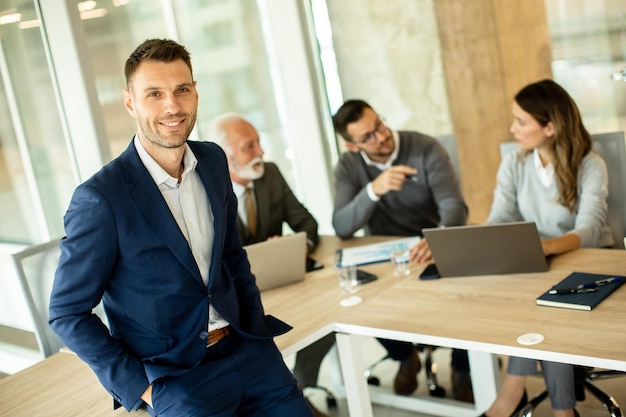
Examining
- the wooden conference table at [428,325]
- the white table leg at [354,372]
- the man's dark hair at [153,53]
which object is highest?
the man's dark hair at [153,53]

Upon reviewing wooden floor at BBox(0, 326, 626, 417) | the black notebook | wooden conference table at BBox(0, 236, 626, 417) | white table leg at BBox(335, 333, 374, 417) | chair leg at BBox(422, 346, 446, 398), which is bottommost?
wooden floor at BBox(0, 326, 626, 417)

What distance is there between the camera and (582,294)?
2.27 m

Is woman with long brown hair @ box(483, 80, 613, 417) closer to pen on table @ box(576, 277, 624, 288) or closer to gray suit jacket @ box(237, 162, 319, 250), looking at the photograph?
pen on table @ box(576, 277, 624, 288)

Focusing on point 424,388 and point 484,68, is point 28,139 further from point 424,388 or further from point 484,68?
point 484,68

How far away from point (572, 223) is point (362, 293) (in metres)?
0.99

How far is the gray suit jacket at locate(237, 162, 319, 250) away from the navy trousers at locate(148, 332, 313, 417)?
1.28m

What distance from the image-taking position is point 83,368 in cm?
252

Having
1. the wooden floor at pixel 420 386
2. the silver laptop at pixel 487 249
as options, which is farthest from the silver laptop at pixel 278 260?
the wooden floor at pixel 420 386

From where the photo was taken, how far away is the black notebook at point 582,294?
7.24 feet

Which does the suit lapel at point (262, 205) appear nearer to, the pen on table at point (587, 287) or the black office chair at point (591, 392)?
the black office chair at point (591, 392)

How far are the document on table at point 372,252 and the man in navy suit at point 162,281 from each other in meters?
0.90

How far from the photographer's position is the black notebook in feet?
7.24

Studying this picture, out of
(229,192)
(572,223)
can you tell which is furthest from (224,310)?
(572,223)

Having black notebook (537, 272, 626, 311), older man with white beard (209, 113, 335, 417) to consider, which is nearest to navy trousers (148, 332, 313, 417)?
black notebook (537, 272, 626, 311)
